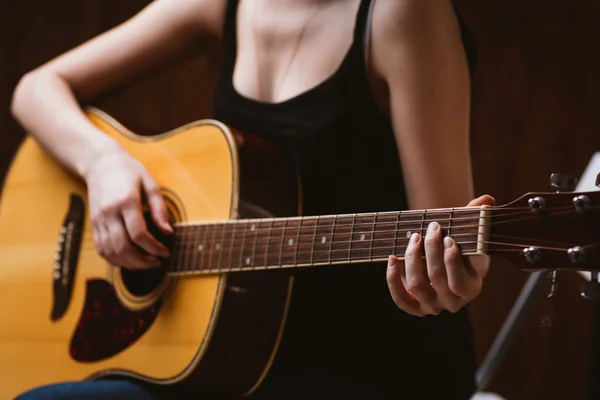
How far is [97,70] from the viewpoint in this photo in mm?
1459

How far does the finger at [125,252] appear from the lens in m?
1.18

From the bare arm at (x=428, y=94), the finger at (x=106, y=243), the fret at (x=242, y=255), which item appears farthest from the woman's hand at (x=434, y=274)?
the finger at (x=106, y=243)

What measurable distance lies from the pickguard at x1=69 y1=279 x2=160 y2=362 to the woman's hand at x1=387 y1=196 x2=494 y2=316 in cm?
42

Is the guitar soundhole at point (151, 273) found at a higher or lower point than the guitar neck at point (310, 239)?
lower

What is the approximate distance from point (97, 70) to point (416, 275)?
83cm

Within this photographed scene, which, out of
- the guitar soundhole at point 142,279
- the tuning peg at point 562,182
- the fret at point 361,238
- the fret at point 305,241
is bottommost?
the guitar soundhole at point 142,279

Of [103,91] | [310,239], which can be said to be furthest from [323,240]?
[103,91]

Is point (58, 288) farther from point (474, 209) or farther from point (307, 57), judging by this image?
point (474, 209)

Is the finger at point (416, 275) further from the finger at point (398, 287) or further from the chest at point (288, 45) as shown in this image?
the chest at point (288, 45)

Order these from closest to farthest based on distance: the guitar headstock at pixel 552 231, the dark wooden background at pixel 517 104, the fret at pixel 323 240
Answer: the guitar headstock at pixel 552 231 < the fret at pixel 323 240 < the dark wooden background at pixel 517 104

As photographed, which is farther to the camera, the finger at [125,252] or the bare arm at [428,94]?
the finger at [125,252]

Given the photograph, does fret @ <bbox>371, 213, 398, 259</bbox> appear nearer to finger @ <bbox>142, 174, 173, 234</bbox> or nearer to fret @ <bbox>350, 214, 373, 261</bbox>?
fret @ <bbox>350, 214, 373, 261</bbox>

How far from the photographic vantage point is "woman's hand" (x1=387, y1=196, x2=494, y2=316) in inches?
33.6

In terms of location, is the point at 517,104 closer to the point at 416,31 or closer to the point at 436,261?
the point at 416,31
